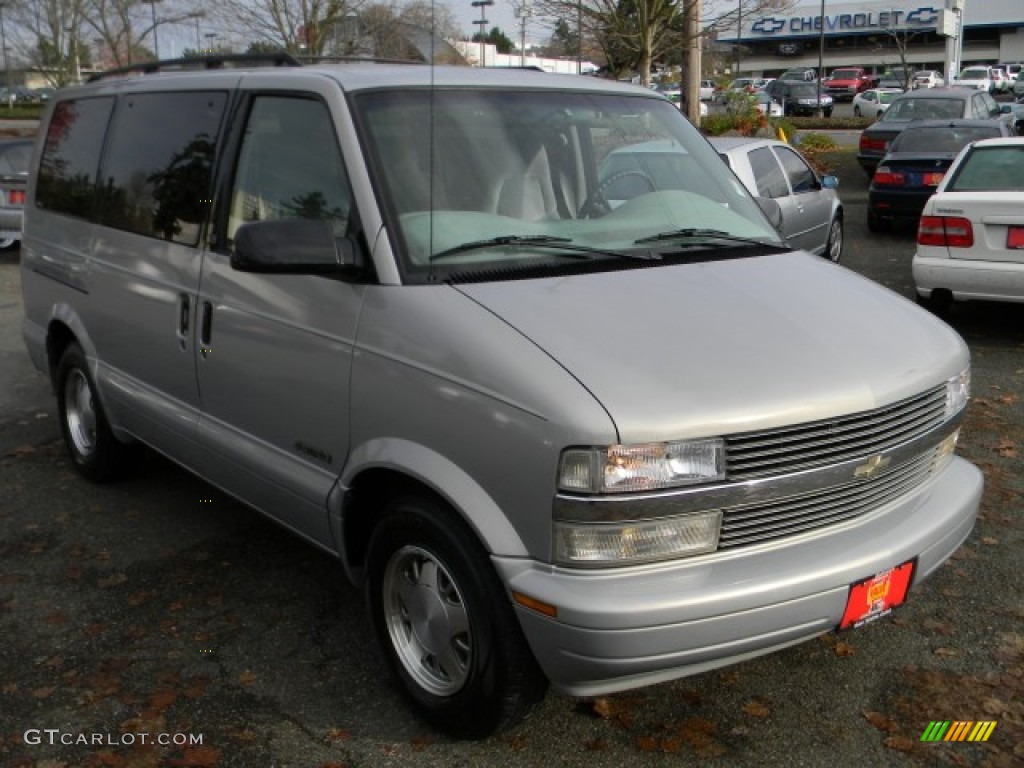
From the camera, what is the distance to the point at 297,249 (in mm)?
3451

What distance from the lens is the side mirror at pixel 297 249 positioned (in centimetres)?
345

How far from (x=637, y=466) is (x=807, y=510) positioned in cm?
59


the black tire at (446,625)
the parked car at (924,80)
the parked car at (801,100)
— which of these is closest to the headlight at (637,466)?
the black tire at (446,625)

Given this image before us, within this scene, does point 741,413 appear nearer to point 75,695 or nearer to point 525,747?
point 525,747

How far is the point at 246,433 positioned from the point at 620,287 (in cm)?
159

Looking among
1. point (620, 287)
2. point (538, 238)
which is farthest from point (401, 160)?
point (620, 287)

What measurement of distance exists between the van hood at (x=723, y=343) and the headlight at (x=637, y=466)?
42 mm

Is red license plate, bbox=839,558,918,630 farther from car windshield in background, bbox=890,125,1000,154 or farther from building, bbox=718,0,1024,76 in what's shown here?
building, bbox=718,0,1024,76

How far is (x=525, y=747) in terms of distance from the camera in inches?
134

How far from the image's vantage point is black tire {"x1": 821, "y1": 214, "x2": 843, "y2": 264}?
12309mm

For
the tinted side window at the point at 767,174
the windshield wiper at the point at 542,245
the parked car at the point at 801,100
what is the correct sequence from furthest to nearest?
the parked car at the point at 801,100 → the tinted side window at the point at 767,174 → the windshield wiper at the point at 542,245

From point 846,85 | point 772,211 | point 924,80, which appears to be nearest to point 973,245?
point 772,211

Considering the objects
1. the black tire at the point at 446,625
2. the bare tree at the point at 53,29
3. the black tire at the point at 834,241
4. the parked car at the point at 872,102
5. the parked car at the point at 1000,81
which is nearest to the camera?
the black tire at the point at 446,625

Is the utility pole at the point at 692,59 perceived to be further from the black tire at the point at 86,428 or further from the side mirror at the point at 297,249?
the side mirror at the point at 297,249
